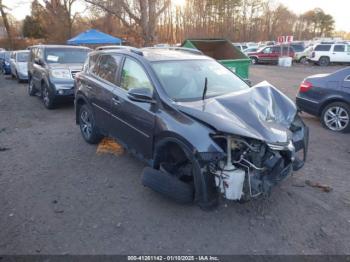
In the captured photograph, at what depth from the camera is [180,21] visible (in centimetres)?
4625

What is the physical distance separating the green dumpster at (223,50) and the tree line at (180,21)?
44.7 ft

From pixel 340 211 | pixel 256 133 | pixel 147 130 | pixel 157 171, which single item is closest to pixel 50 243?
pixel 157 171

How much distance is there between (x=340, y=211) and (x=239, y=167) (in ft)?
4.74

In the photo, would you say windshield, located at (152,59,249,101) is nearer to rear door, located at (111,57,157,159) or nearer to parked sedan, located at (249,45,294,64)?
rear door, located at (111,57,157,159)

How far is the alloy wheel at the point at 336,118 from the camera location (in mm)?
6449

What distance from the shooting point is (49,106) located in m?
9.02

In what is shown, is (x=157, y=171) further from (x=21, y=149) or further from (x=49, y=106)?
(x=49, y=106)

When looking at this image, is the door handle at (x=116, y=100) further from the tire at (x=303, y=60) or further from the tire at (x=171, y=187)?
the tire at (x=303, y=60)

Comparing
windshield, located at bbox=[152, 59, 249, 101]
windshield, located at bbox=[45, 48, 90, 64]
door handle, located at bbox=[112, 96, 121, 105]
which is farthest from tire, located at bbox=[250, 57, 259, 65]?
door handle, located at bbox=[112, 96, 121, 105]

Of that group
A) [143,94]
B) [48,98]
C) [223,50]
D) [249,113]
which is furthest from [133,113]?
[223,50]

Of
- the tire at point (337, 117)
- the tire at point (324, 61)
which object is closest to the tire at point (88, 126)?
the tire at point (337, 117)

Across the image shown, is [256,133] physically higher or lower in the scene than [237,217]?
higher

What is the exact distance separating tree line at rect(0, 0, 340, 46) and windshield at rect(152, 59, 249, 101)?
63.5 ft

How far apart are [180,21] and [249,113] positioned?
150 feet
